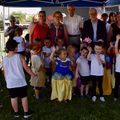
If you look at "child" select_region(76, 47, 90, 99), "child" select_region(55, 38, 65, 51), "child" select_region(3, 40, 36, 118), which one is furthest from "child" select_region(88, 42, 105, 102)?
"child" select_region(3, 40, 36, 118)

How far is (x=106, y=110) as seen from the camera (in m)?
6.61

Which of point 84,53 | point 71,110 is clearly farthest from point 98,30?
point 71,110

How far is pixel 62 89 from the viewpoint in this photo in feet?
23.3

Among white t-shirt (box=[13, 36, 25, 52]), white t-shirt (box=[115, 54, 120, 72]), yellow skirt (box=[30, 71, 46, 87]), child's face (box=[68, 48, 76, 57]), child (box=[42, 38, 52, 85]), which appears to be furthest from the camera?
white t-shirt (box=[13, 36, 25, 52])

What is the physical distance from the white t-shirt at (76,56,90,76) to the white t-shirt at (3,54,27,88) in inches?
68.6

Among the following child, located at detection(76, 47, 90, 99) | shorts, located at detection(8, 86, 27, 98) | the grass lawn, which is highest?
child, located at detection(76, 47, 90, 99)

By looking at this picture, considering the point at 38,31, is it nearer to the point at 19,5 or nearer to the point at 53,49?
the point at 53,49

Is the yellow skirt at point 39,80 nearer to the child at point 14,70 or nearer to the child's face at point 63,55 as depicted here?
the child's face at point 63,55

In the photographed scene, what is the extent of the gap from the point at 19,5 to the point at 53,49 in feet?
10.3

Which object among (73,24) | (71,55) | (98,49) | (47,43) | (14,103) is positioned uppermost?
(73,24)

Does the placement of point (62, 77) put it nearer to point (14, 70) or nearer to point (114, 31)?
point (14, 70)

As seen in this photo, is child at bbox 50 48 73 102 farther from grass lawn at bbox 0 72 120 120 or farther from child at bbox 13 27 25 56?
child at bbox 13 27 25 56

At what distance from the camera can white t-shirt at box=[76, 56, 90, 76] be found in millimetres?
7332

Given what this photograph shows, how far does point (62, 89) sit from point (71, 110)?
2.11ft
